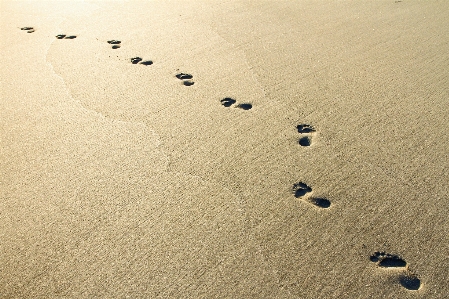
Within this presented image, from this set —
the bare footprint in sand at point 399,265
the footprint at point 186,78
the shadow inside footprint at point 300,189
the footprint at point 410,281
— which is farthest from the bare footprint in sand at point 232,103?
the footprint at point 410,281

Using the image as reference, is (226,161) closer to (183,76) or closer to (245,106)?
(245,106)

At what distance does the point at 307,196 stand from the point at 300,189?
1.9 inches

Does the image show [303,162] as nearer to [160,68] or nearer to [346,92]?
[346,92]

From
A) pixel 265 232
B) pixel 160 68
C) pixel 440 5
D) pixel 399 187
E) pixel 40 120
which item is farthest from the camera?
pixel 440 5

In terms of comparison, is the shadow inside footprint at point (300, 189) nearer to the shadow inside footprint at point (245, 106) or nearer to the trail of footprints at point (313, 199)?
the trail of footprints at point (313, 199)

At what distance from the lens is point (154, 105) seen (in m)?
2.40

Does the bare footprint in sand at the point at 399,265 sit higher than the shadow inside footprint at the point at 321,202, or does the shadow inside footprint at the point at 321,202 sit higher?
the shadow inside footprint at the point at 321,202

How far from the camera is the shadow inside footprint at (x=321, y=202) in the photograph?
69.9 inches

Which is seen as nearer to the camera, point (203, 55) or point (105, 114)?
point (105, 114)

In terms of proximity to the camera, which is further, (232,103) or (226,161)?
(232,103)

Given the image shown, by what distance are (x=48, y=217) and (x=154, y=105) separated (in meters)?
0.89

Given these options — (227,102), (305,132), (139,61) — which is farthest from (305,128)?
(139,61)

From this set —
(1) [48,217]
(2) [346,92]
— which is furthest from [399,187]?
(1) [48,217]

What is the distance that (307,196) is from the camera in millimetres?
1818
